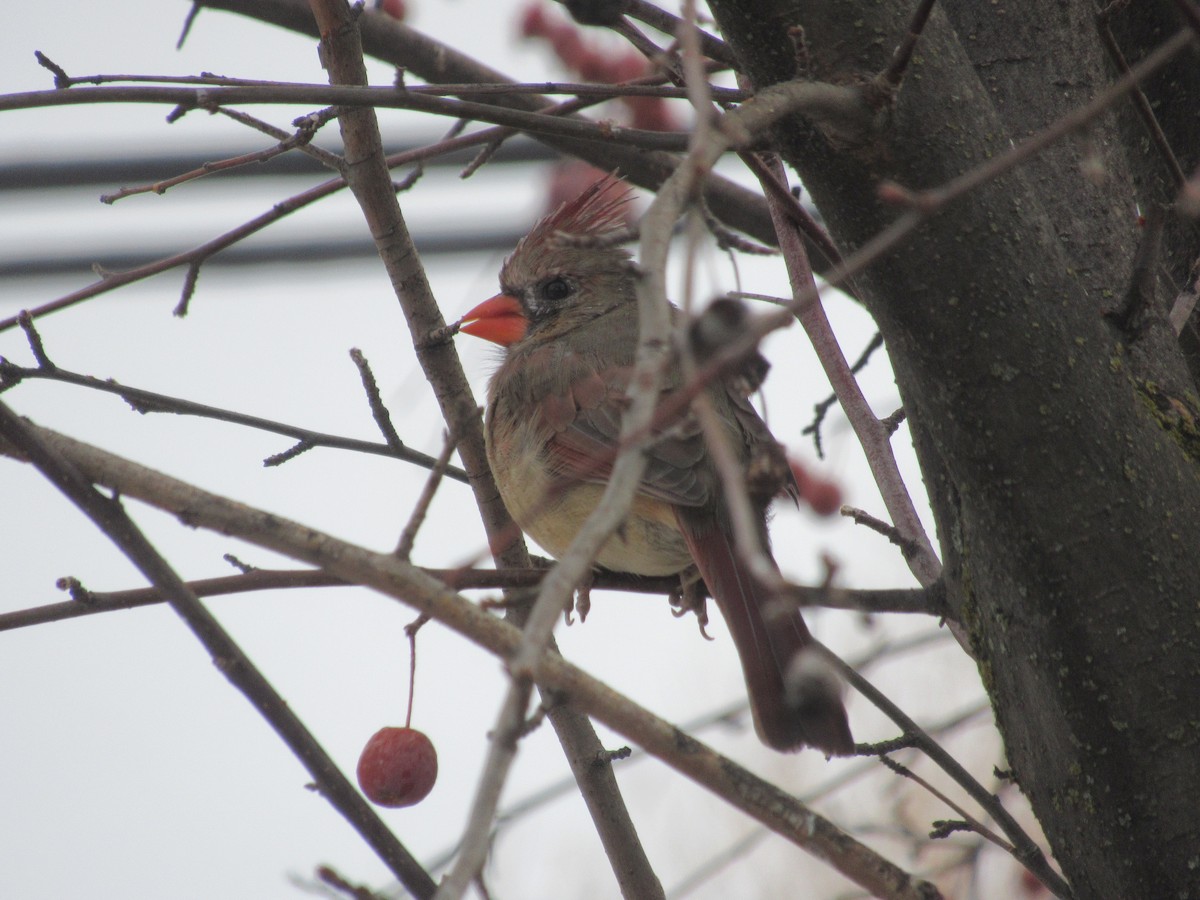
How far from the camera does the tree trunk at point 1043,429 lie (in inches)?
62.3

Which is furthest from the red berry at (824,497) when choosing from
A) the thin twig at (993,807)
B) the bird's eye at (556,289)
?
the thin twig at (993,807)

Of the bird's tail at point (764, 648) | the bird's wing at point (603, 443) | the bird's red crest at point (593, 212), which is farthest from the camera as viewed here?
the bird's red crest at point (593, 212)

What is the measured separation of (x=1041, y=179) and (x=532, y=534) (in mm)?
1370

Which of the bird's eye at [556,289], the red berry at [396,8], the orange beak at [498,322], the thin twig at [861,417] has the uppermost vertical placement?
the red berry at [396,8]

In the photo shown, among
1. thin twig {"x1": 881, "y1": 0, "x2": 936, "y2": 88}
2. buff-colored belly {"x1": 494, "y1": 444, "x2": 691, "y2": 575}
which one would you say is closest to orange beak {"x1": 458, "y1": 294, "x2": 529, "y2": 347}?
buff-colored belly {"x1": 494, "y1": 444, "x2": 691, "y2": 575}

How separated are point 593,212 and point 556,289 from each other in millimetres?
276

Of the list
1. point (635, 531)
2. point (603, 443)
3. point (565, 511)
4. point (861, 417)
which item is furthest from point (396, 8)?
point (861, 417)

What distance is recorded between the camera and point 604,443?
115 inches

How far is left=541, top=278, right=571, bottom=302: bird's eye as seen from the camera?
3.70m

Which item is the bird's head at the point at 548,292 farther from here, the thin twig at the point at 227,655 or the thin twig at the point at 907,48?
the thin twig at the point at 227,655

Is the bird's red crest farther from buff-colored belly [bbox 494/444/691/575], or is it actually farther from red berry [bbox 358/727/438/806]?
red berry [bbox 358/727/438/806]

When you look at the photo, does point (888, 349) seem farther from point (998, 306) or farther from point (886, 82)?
point (886, 82)

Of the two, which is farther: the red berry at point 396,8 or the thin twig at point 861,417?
the red berry at point 396,8

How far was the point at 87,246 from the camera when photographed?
4.44 m
